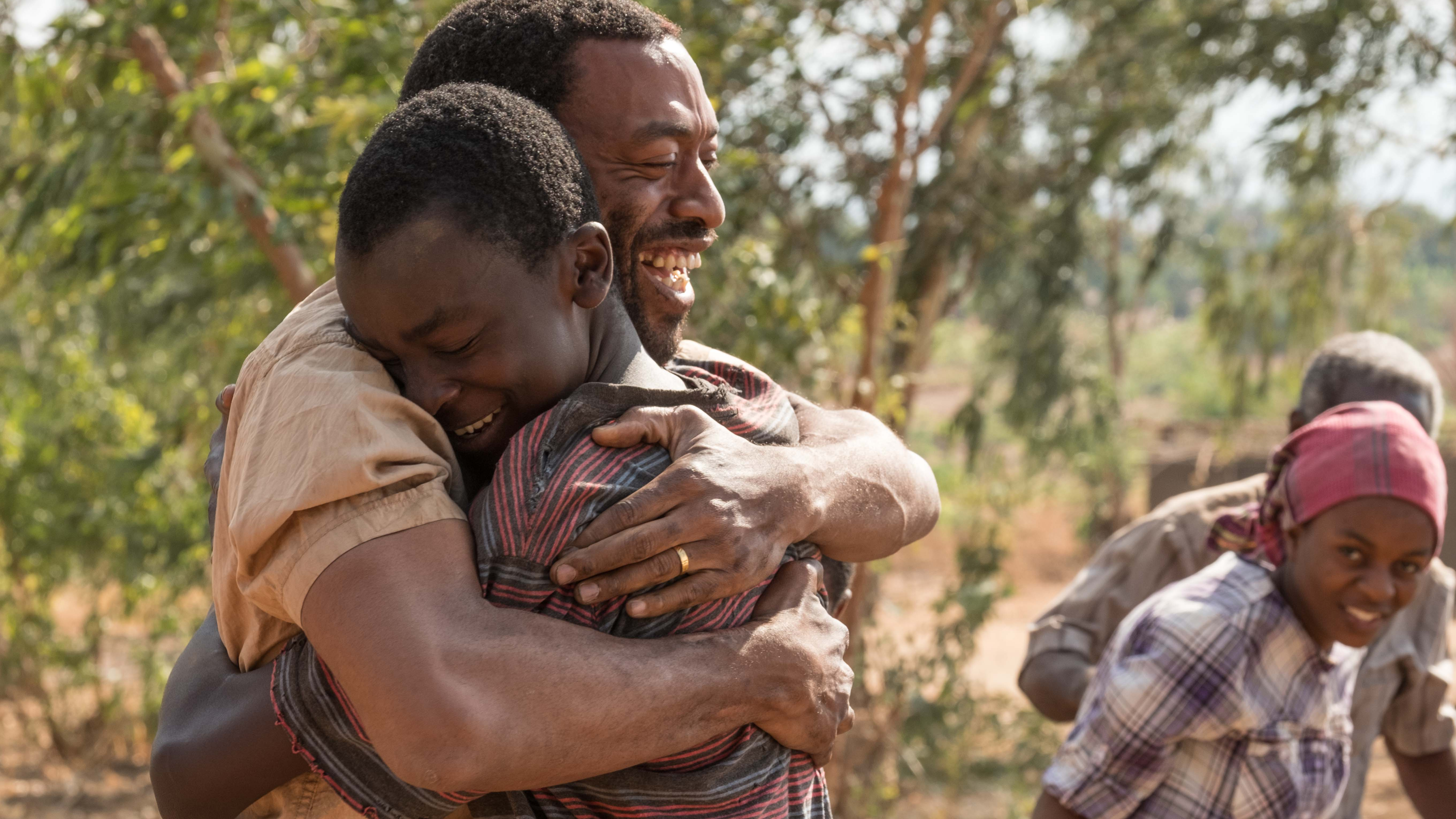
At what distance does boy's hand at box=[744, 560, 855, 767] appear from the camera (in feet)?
4.58

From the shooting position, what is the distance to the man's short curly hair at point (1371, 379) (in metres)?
3.24

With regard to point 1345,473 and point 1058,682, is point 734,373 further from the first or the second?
point 1058,682

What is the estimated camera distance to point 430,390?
4.50ft

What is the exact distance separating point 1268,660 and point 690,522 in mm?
1723

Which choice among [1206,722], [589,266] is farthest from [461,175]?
[1206,722]

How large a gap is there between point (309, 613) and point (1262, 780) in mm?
1998

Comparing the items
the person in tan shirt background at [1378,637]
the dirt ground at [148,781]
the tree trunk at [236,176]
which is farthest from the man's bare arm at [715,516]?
the dirt ground at [148,781]

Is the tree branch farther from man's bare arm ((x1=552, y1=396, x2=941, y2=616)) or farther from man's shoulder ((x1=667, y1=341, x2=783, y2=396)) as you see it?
man's bare arm ((x1=552, y1=396, x2=941, y2=616))

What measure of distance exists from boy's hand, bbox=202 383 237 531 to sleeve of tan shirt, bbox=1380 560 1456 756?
2805 millimetres

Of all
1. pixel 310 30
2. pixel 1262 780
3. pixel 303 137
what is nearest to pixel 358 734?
pixel 1262 780

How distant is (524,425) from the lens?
142cm

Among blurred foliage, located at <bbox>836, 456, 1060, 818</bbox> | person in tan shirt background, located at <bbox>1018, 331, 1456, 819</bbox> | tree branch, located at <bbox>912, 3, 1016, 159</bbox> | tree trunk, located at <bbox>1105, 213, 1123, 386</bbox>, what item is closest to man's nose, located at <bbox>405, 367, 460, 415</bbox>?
person in tan shirt background, located at <bbox>1018, 331, 1456, 819</bbox>

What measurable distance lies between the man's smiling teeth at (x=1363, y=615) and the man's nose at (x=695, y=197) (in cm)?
158

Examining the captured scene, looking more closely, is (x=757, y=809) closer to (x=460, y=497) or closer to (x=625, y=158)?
(x=460, y=497)
